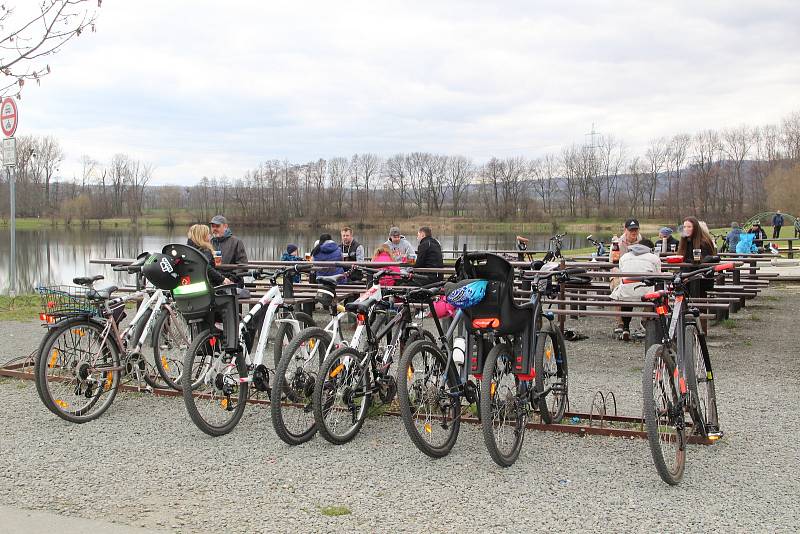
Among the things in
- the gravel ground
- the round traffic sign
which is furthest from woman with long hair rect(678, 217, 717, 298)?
the round traffic sign

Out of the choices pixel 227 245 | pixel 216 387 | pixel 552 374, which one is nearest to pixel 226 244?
pixel 227 245

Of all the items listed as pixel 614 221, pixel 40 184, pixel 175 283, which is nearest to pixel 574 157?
pixel 614 221

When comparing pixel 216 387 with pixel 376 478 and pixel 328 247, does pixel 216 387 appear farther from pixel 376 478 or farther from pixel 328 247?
pixel 328 247

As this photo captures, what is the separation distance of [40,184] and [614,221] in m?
64.2

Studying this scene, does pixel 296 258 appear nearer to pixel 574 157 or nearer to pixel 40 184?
pixel 40 184

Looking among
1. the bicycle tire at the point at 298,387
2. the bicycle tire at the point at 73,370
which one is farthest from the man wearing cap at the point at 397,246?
the bicycle tire at the point at 298,387

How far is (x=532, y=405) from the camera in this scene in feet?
15.9

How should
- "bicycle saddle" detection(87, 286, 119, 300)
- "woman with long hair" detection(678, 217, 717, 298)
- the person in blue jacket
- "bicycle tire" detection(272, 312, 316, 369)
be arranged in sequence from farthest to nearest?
1. the person in blue jacket
2. "woman with long hair" detection(678, 217, 717, 298)
3. "bicycle tire" detection(272, 312, 316, 369)
4. "bicycle saddle" detection(87, 286, 119, 300)

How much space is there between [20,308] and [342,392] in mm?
9444

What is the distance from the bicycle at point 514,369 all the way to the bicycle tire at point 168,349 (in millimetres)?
2699

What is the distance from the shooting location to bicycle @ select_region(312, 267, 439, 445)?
463 cm

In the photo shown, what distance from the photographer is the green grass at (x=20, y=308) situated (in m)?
11.1

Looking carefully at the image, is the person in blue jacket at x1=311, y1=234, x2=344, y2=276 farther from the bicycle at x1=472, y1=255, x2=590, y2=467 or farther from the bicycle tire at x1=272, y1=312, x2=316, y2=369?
the bicycle at x1=472, y1=255, x2=590, y2=467

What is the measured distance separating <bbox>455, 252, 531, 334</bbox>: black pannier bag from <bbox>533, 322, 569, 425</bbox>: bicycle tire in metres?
0.37
